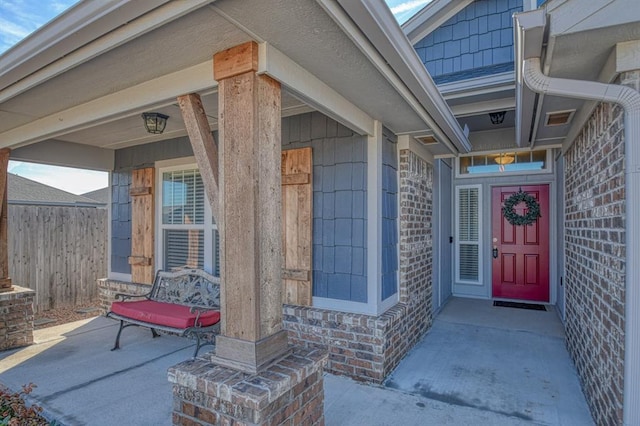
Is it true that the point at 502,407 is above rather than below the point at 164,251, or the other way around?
below

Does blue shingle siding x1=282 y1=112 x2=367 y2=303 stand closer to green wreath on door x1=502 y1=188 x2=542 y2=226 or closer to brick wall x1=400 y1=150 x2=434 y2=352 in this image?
brick wall x1=400 y1=150 x2=434 y2=352

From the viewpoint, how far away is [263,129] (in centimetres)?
198

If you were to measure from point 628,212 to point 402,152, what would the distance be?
7.34ft

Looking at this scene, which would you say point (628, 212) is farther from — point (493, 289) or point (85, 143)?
point (85, 143)

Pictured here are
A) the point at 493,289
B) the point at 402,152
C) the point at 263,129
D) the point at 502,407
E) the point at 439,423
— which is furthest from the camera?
the point at 493,289

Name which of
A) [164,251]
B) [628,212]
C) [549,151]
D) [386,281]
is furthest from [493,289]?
[164,251]

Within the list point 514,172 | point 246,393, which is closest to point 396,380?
point 246,393

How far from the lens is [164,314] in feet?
12.3

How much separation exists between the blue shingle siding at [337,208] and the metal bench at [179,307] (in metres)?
1.20

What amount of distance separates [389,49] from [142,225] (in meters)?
4.34

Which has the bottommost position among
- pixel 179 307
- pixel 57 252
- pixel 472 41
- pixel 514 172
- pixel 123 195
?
pixel 179 307

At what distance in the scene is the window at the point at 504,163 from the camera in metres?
5.89

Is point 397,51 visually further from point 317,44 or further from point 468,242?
point 468,242

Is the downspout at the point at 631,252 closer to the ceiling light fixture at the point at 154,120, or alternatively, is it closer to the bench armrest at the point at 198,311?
the bench armrest at the point at 198,311
